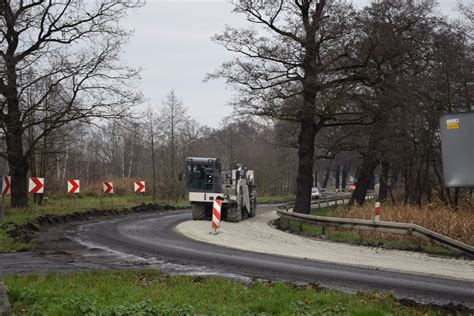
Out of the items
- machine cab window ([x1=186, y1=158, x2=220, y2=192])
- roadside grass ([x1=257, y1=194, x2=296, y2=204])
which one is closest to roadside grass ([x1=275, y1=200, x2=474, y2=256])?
machine cab window ([x1=186, y1=158, x2=220, y2=192])

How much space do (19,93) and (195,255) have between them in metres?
15.3

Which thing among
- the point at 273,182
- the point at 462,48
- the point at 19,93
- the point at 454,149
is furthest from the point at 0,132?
the point at 273,182

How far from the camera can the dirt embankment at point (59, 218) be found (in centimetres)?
1858

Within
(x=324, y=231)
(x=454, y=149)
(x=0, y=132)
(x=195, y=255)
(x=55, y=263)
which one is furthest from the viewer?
(x=0, y=132)

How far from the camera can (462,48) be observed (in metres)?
24.9

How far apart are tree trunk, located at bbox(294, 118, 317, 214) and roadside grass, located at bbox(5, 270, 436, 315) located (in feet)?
65.4

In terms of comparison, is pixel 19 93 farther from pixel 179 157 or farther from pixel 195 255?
pixel 179 157

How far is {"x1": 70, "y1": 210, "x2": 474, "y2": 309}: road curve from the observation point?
9859 millimetres

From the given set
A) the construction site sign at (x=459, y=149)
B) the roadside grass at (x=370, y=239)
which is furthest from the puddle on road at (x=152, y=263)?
the roadside grass at (x=370, y=239)

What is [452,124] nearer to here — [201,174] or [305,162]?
[201,174]

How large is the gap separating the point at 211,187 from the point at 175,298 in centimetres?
1948

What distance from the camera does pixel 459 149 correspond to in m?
5.72

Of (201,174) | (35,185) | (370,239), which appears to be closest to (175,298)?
(370,239)

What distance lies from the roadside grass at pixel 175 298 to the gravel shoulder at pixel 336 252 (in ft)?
13.8
